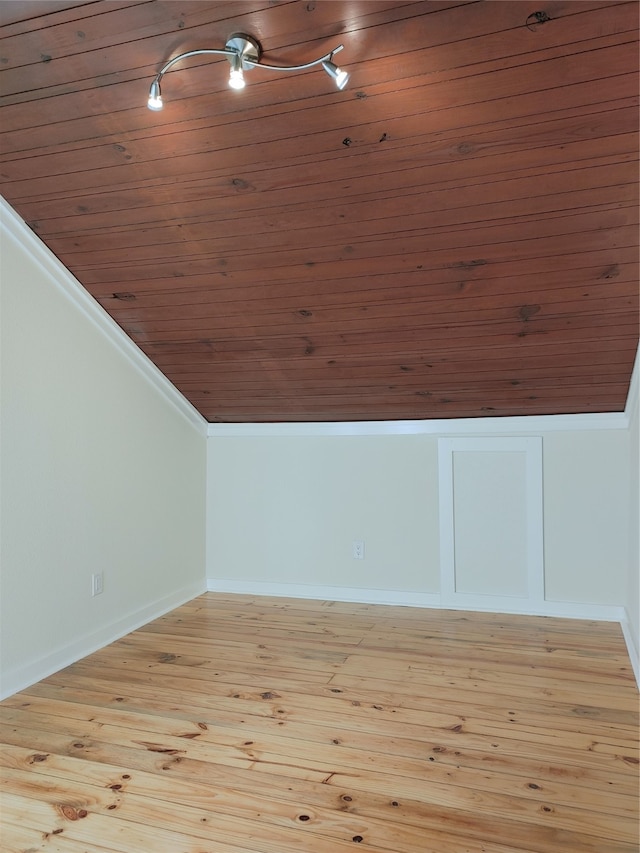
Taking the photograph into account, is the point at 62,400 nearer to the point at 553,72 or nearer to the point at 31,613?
the point at 31,613

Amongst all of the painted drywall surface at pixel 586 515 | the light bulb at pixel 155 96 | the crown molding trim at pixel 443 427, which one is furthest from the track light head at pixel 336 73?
the painted drywall surface at pixel 586 515

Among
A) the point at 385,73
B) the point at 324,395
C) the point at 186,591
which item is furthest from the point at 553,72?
the point at 186,591

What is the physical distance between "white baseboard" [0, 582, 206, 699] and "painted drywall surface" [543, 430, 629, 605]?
2238 mm

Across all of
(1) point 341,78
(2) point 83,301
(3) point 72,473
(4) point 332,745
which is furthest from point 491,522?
(1) point 341,78

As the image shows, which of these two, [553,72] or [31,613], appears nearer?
[553,72]

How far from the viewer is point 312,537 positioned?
4.04 m

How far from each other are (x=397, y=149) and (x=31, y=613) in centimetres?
238

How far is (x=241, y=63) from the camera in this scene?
1.75 m

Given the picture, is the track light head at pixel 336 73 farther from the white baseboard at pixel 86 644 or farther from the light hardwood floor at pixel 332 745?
the white baseboard at pixel 86 644

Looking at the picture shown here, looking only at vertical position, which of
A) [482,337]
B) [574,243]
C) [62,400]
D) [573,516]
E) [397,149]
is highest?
[397,149]

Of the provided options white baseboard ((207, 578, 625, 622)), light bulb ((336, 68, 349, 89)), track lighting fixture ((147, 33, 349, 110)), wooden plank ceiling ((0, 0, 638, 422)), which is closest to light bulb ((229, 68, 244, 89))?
track lighting fixture ((147, 33, 349, 110))

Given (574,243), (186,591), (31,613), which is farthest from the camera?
(186,591)

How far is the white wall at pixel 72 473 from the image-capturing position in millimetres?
2615

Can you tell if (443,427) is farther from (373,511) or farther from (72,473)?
(72,473)
